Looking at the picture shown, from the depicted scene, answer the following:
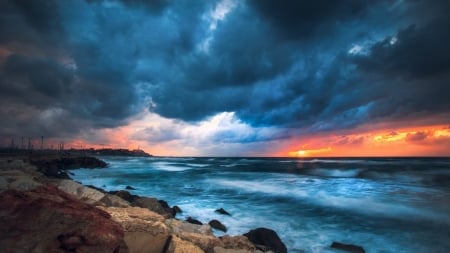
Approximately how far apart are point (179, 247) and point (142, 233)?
78 cm

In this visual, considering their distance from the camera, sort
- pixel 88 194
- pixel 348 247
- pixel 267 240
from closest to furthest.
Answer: pixel 88 194
pixel 267 240
pixel 348 247

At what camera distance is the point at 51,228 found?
348 cm

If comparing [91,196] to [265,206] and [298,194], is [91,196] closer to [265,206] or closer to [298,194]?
[265,206]

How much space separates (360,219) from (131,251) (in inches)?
492

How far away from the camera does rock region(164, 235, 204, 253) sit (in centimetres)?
425

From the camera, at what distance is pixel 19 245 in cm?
325

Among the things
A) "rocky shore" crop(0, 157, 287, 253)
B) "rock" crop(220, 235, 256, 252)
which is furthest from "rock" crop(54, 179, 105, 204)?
"rock" crop(220, 235, 256, 252)

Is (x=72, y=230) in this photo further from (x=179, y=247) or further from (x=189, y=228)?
(x=189, y=228)

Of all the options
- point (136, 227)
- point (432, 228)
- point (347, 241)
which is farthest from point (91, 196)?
point (432, 228)

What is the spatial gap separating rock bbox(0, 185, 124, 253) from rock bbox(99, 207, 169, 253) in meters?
0.54

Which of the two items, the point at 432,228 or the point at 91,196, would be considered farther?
the point at 432,228

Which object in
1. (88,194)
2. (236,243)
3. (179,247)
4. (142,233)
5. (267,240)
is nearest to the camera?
(179,247)

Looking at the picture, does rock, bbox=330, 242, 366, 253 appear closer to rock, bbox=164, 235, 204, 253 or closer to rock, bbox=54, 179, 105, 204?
rock, bbox=164, 235, 204, 253

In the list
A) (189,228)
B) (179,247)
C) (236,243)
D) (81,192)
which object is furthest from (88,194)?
(236,243)
